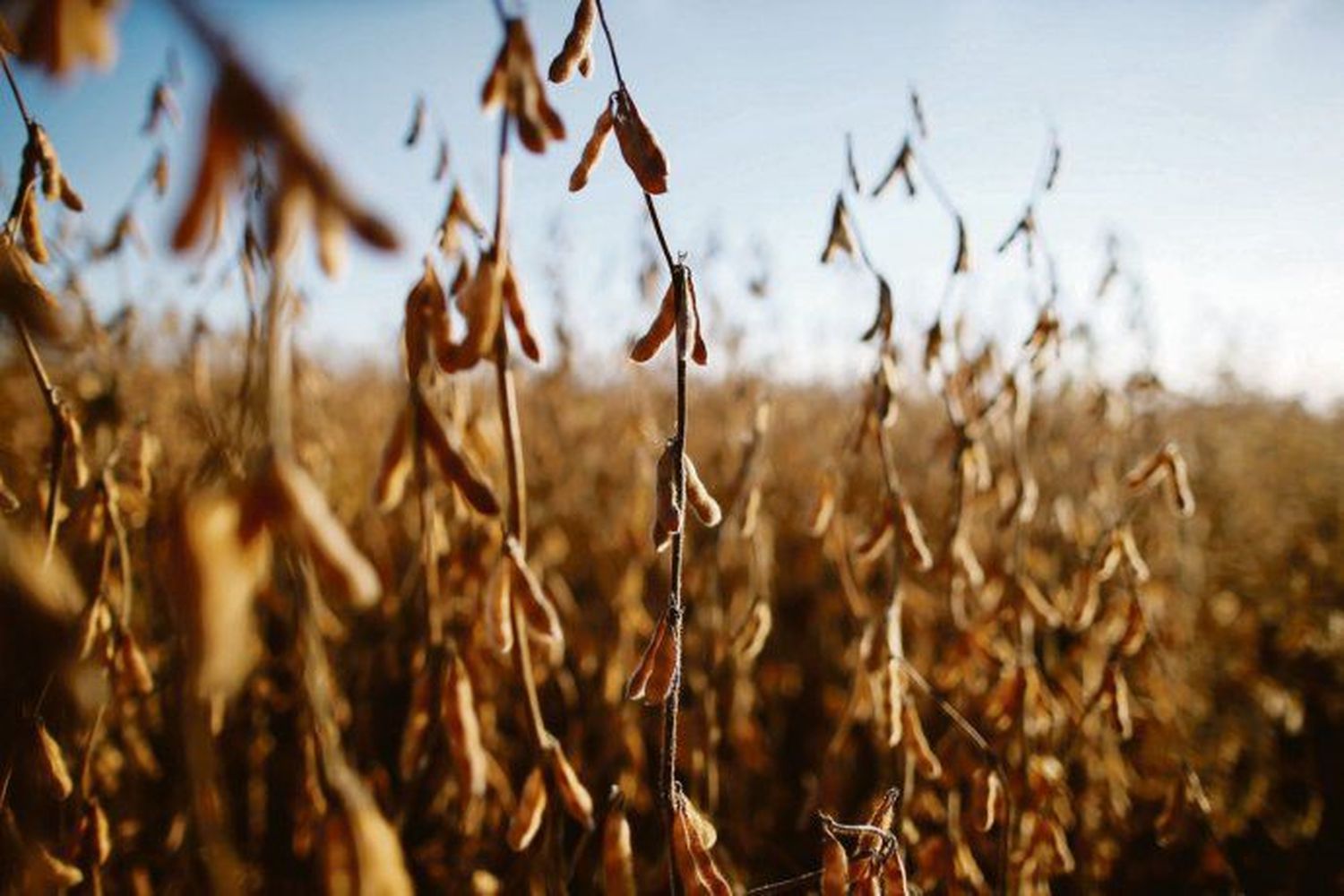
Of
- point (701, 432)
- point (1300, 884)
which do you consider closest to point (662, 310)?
point (1300, 884)

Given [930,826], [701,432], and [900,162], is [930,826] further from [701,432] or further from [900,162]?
[701,432]

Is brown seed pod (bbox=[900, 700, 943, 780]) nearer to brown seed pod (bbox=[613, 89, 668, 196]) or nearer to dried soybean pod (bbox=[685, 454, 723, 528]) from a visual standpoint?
dried soybean pod (bbox=[685, 454, 723, 528])

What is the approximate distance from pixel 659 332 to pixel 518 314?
17 centimetres

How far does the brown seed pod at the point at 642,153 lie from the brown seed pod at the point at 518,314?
18 centimetres

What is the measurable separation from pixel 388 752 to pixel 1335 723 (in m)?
3.93

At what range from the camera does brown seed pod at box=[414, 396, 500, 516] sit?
0.67 metres

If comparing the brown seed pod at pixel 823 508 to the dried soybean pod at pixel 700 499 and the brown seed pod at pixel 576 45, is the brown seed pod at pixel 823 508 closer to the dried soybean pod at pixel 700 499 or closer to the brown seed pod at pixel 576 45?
the dried soybean pod at pixel 700 499

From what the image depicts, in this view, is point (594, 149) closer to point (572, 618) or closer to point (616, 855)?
point (616, 855)

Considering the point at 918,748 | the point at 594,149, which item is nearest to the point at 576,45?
the point at 594,149

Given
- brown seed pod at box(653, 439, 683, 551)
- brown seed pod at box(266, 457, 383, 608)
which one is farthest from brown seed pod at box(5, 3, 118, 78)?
brown seed pod at box(653, 439, 683, 551)

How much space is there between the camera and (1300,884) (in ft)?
7.93

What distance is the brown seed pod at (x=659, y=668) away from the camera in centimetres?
86

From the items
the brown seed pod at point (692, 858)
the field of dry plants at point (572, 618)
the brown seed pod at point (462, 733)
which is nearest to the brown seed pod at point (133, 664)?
the field of dry plants at point (572, 618)

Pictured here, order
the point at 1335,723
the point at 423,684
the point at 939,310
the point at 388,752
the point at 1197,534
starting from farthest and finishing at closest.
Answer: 1. the point at 1197,534
2. the point at 1335,723
3. the point at 388,752
4. the point at 939,310
5. the point at 423,684
